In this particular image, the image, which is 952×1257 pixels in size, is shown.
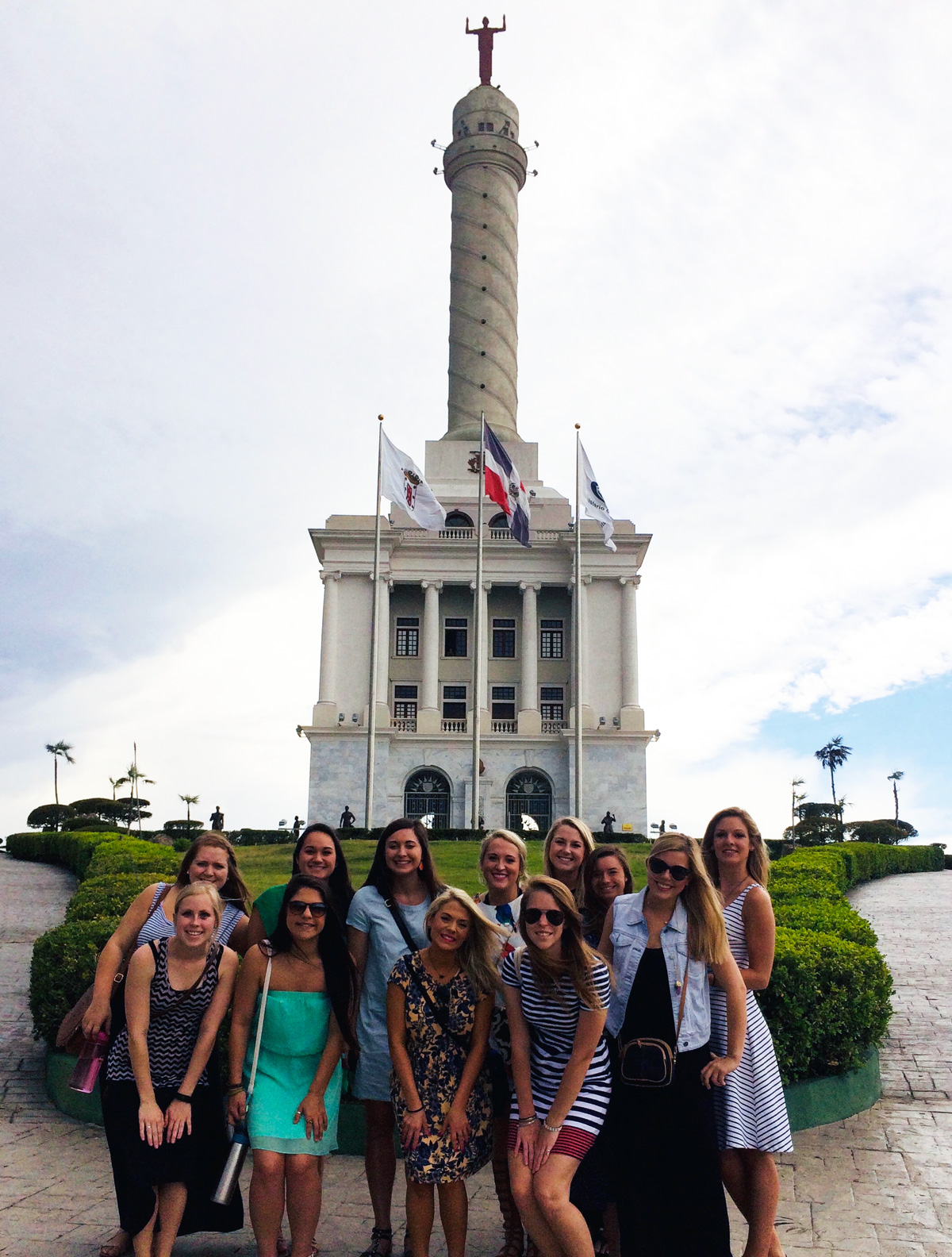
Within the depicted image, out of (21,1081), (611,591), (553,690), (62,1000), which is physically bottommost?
(21,1081)

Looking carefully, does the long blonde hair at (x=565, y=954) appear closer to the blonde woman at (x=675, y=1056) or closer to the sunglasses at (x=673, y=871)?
the blonde woman at (x=675, y=1056)

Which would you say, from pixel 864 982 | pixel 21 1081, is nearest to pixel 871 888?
pixel 864 982

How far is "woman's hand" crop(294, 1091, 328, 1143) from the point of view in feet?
18.8

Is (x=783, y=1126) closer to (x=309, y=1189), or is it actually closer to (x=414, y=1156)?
(x=414, y=1156)

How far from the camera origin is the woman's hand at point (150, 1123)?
5.67m

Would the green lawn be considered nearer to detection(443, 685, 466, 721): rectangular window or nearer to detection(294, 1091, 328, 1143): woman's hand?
detection(294, 1091, 328, 1143): woman's hand

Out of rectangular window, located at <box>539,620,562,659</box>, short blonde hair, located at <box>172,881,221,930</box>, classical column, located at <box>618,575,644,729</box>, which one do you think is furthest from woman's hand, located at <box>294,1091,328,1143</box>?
rectangular window, located at <box>539,620,562,659</box>

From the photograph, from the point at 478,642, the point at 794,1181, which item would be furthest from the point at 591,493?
the point at 794,1181

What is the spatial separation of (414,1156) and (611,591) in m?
44.7

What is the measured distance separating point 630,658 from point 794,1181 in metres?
40.9

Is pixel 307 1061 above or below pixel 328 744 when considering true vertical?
below

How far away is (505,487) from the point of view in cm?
3444

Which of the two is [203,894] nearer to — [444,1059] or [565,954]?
[444,1059]

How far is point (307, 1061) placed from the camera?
19.4 ft
